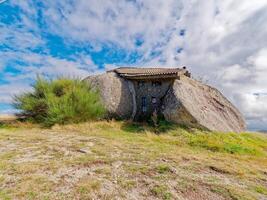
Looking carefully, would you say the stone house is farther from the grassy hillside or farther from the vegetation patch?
the vegetation patch

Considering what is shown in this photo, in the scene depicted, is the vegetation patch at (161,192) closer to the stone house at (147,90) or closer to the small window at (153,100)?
the stone house at (147,90)

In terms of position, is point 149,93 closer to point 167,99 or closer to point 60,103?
point 167,99

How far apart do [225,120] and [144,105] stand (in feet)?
17.2

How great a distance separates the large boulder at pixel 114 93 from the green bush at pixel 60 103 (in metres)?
0.82

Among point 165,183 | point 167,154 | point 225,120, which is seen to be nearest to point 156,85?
point 225,120

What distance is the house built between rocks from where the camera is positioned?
1322 cm

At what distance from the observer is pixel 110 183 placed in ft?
15.1

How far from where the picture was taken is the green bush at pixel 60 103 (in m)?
12.5

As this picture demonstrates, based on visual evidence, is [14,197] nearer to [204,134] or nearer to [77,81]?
[204,134]

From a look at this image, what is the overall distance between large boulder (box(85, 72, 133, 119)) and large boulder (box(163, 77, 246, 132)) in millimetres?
2748

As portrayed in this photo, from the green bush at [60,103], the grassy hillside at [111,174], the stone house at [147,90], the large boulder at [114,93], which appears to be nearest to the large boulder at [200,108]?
Result: the stone house at [147,90]

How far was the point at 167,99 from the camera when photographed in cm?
1440

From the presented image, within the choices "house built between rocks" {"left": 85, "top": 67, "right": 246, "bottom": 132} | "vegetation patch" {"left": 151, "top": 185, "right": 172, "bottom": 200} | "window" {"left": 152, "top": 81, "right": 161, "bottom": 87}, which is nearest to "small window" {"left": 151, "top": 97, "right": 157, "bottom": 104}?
"house built between rocks" {"left": 85, "top": 67, "right": 246, "bottom": 132}

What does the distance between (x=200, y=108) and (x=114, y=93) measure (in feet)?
17.7
